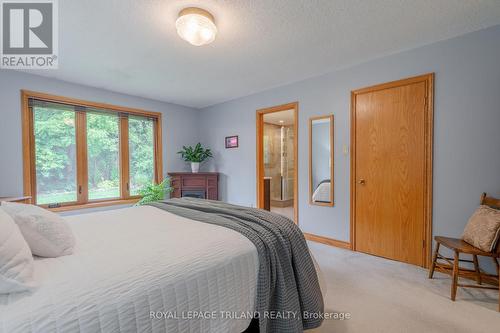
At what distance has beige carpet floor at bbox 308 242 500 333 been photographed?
5.25ft

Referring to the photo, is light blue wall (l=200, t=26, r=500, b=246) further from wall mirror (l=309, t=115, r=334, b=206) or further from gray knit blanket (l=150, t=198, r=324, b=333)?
gray knit blanket (l=150, t=198, r=324, b=333)

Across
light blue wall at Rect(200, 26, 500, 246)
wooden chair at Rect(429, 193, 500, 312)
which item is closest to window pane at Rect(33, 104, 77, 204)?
light blue wall at Rect(200, 26, 500, 246)

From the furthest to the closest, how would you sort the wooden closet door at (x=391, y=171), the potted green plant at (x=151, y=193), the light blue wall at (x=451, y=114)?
the potted green plant at (x=151, y=193) → the wooden closet door at (x=391, y=171) → the light blue wall at (x=451, y=114)

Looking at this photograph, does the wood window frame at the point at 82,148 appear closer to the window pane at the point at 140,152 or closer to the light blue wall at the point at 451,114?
the window pane at the point at 140,152

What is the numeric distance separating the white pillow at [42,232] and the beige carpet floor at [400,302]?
1649 millimetres

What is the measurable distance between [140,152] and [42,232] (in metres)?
3.35

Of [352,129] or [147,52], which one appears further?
[352,129]

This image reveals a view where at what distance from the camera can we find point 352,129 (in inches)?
115

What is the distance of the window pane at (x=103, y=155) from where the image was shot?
3.64 m

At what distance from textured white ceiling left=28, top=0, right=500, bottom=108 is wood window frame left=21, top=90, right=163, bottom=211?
1.30 feet

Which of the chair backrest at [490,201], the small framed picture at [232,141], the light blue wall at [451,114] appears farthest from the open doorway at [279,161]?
the chair backrest at [490,201]

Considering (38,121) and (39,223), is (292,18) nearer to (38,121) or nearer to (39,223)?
(39,223)

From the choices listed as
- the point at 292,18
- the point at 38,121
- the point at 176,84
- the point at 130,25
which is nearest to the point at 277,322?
the point at 292,18

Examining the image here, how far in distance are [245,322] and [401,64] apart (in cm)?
298
